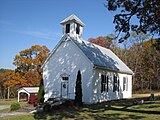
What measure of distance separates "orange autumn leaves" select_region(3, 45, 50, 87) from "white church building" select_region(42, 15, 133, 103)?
20.5m

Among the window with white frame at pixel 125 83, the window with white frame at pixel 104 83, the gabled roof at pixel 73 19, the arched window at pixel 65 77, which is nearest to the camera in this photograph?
the arched window at pixel 65 77

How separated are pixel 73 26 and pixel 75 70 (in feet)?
16.9

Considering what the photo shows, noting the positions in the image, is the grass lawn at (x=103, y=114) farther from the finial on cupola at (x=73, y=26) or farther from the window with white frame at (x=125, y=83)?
the window with white frame at (x=125, y=83)

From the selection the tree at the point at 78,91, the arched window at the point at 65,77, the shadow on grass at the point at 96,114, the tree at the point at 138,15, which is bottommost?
the shadow on grass at the point at 96,114

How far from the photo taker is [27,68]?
48250mm

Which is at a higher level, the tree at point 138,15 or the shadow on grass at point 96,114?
the tree at point 138,15

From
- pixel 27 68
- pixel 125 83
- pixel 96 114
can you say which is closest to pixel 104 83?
pixel 125 83

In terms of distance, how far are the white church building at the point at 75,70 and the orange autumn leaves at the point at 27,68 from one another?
805 inches

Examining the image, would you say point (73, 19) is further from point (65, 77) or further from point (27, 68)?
point (27, 68)

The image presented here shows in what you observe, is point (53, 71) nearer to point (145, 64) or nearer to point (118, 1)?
point (118, 1)

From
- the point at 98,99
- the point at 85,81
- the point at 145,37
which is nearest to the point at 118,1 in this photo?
the point at 85,81

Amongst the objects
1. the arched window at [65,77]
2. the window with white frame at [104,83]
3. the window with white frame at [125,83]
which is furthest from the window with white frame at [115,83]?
the arched window at [65,77]

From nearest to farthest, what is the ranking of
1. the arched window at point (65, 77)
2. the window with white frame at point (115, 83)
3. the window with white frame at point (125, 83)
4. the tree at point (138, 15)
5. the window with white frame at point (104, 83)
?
the tree at point (138, 15) < the arched window at point (65, 77) < the window with white frame at point (104, 83) < the window with white frame at point (115, 83) < the window with white frame at point (125, 83)

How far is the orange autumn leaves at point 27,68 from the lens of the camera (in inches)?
1809
